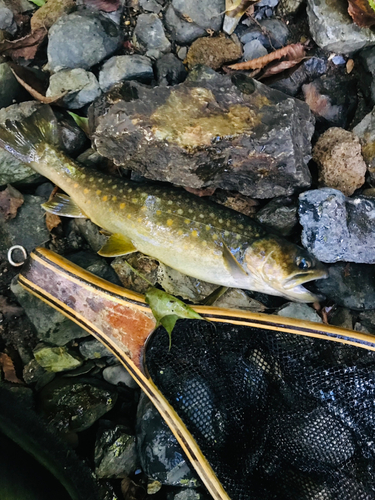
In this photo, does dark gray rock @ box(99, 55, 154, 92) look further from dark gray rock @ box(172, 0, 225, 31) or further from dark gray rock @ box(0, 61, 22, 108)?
dark gray rock @ box(0, 61, 22, 108)

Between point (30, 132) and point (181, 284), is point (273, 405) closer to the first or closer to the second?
point (181, 284)

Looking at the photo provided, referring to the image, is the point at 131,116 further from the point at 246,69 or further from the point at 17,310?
the point at 17,310

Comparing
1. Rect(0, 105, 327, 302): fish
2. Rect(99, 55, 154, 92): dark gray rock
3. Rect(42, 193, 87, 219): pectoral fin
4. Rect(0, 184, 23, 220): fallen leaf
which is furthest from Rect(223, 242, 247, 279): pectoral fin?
Rect(0, 184, 23, 220): fallen leaf

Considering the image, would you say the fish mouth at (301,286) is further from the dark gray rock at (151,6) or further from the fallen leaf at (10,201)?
the dark gray rock at (151,6)

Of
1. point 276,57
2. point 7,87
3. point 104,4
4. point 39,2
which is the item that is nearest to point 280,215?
point 276,57

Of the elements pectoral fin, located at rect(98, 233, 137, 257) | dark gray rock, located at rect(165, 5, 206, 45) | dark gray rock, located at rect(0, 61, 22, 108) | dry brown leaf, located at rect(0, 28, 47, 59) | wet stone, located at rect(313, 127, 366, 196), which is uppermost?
dark gray rock, located at rect(165, 5, 206, 45)

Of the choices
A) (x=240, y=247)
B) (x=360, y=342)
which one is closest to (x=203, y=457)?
(x=360, y=342)
